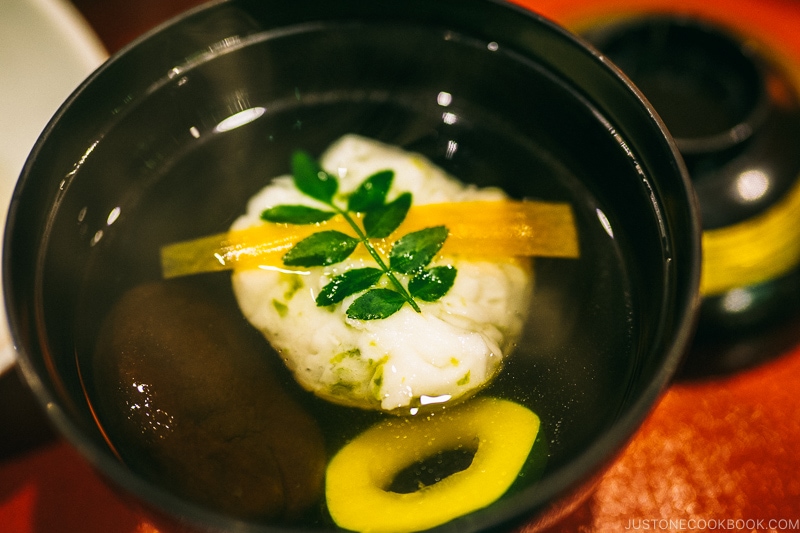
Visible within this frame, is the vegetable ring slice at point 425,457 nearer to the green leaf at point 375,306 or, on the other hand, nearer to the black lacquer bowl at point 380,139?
the black lacquer bowl at point 380,139

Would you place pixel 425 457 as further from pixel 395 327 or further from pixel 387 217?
pixel 387 217

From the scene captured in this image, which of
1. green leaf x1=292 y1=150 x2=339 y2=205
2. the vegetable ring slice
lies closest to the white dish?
green leaf x1=292 y1=150 x2=339 y2=205

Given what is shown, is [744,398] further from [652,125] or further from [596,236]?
[652,125]

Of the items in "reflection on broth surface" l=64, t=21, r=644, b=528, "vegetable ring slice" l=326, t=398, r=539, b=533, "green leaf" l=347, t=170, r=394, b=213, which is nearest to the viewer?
"vegetable ring slice" l=326, t=398, r=539, b=533

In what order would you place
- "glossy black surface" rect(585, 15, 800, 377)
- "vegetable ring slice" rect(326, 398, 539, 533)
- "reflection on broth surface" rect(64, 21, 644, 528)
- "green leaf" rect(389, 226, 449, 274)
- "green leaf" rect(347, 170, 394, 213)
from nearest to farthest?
1. "vegetable ring slice" rect(326, 398, 539, 533)
2. "reflection on broth surface" rect(64, 21, 644, 528)
3. "green leaf" rect(389, 226, 449, 274)
4. "green leaf" rect(347, 170, 394, 213)
5. "glossy black surface" rect(585, 15, 800, 377)

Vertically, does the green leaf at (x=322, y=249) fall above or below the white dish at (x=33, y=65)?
below

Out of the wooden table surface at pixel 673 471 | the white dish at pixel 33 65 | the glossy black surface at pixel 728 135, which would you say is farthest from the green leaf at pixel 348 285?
the white dish at pixel 33 65

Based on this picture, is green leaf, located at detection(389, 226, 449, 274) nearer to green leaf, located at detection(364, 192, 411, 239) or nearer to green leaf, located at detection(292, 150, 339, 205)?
green leaf, located at detection(364, 192, 411, 239)
